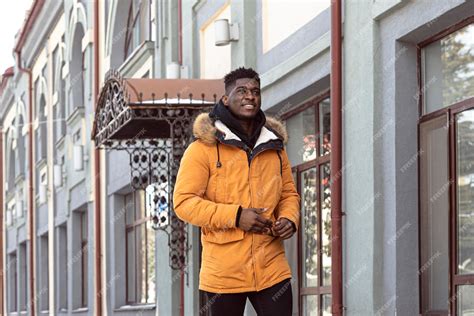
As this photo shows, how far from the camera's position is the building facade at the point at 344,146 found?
782 cm

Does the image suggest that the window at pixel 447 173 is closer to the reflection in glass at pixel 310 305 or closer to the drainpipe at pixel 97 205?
the reflection in glass at pixel 310 305

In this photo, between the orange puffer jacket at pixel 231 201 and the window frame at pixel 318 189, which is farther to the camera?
the window frame at pixel 318 189

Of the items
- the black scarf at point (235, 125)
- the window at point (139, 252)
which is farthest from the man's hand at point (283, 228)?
the window at point (139, 252)

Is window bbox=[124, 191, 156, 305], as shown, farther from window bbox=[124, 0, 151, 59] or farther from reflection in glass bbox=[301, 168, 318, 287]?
reflection in glass bbox=[301, 168, 318, 287]

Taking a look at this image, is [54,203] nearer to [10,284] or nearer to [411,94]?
[10,284]

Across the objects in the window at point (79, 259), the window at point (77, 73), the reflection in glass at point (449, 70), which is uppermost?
the window at point (77, 73)

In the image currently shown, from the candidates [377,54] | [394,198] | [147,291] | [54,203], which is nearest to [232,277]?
[394,198]

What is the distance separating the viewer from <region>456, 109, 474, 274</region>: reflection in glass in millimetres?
7516

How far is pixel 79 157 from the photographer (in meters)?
20.4

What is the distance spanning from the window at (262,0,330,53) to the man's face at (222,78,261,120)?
3.89 meters

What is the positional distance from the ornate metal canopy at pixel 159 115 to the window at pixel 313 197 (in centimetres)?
112

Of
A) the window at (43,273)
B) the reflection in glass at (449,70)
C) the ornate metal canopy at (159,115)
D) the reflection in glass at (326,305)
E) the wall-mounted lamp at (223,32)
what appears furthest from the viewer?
the window at (43,273)

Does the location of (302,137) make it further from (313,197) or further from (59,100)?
(59,100)

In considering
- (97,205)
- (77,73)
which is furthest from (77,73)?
(97,205)
